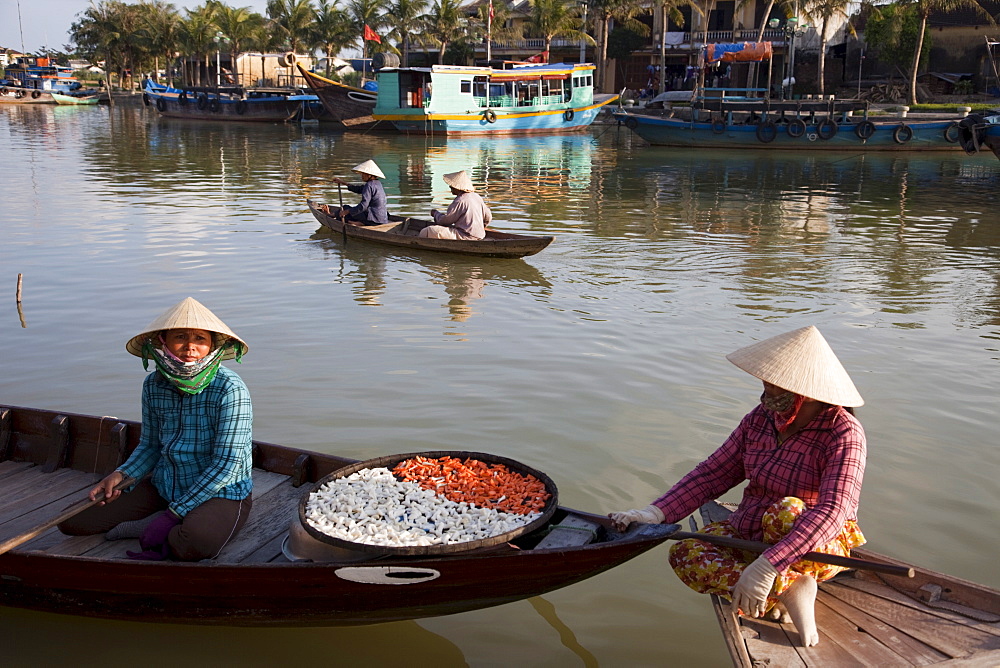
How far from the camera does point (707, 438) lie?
553 centimetres

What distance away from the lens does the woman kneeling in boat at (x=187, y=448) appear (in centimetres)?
342

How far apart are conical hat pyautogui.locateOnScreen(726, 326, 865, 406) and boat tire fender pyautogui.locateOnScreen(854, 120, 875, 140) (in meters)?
24.3

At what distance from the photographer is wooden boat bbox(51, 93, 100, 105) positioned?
50.6m

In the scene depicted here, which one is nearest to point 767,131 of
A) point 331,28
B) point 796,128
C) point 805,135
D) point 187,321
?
point 796,128

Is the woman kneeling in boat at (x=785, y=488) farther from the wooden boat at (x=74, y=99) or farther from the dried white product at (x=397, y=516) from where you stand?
the wooden boat at (x=74, y=99)

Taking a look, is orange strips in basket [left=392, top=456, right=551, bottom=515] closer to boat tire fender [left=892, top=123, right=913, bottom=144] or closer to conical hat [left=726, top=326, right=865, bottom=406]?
conical hat [left=726, top=326, right=865, bottom=406]

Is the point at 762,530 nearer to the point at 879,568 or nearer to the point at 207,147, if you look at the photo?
the point at 879,568

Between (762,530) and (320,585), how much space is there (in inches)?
65.0

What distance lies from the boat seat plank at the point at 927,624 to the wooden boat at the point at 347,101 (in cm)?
3053

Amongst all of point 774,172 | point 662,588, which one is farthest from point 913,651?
point 774,172

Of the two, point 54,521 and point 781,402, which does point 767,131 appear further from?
point 54,521

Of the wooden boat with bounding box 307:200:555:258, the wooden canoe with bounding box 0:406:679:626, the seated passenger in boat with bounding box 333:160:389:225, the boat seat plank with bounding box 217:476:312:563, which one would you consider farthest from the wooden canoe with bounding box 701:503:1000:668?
the seated passenger in boat with bounding box 333:160:389:225

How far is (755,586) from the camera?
288 centimetres

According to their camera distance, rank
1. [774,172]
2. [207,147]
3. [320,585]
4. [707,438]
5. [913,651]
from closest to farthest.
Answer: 1. [913,651]
2. [320,585]
3. [707,438]
4. [774,172]
5. [207,147]
